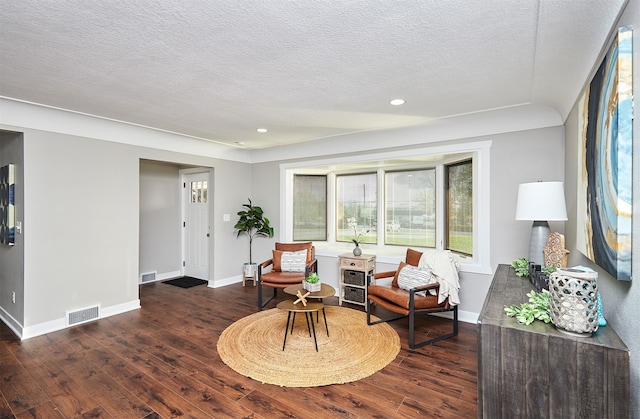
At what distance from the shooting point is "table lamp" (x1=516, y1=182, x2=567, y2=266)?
2.43 meters

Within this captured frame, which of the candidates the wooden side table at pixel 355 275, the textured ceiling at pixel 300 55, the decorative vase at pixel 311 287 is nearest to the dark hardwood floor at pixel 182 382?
the wooden side table at pixel 355 275

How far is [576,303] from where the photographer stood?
135cm

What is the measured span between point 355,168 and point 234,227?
245 cm

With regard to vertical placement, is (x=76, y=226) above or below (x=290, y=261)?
above

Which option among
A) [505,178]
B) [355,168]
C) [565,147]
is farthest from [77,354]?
[565,147]

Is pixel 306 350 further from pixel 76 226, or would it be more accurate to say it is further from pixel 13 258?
pixel 13 258

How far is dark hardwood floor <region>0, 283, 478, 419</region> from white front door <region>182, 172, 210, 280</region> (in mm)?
2322

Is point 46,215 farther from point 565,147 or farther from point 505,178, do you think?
point 565,147

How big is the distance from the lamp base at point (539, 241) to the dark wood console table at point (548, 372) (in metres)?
1.29

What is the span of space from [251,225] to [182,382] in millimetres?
3317

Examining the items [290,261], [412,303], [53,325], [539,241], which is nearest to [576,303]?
[539,241]

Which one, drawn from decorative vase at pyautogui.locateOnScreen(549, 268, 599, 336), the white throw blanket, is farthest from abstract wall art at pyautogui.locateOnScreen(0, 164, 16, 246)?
decorative vase at pyautogui.locateOnScreen(549, 268, 599, 336)

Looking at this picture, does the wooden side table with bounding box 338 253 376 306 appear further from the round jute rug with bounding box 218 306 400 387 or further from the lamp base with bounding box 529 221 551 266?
the lamp base with bounding box 529 221 551 266

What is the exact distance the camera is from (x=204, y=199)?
5836mm
